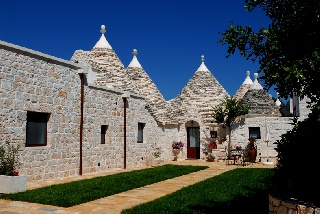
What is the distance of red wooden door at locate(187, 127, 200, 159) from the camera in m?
22.7

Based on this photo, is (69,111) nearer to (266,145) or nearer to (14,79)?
(14,79)

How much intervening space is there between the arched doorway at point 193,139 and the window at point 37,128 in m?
12.9

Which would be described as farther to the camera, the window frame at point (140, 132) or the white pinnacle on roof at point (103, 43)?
the white pinnacle on roof at point (103, 43)

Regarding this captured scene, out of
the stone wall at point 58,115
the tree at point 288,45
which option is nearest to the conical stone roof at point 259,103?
the stone wall at point 58,115

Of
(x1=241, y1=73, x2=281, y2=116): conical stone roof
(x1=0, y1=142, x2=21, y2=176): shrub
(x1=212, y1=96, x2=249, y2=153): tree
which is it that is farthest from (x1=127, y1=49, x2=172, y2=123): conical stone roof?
(x1=0, y1=142, x2=21, y2=176): shrub

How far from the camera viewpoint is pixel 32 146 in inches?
421

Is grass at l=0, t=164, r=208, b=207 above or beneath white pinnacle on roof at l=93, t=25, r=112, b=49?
beneath

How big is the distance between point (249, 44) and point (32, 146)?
793cm

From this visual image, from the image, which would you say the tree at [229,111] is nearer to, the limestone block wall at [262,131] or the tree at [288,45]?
the limestone block wall at [262,131]

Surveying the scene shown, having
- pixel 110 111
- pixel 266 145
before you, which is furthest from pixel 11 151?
pixel 266 145

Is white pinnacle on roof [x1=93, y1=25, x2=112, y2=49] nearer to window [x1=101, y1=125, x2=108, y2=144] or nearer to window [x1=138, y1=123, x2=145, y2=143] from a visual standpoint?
window [x1=138, y1=123, x2=145, y2=143]

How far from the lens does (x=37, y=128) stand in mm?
10906

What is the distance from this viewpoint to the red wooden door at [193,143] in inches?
893

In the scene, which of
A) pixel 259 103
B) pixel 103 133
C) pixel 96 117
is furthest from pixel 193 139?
pixel 96 117
